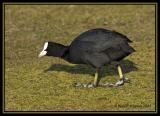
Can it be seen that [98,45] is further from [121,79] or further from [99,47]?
[121,79]

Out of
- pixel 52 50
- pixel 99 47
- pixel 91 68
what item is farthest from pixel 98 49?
pixel 91 68

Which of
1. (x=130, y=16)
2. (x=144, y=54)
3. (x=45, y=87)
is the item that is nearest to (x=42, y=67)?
(x=45, y=87)

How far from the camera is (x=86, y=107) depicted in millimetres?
13602

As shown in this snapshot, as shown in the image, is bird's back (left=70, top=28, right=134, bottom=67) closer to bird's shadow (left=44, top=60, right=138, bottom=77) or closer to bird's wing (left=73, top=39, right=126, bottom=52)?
Answer: bird's wing (left=73, top=39, right=126, bottom=52)

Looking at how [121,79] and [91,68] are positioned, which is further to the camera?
[91,68]

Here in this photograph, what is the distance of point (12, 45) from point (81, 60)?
5.67 meters

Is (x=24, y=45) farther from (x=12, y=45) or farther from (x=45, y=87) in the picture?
(x=45, y=87)

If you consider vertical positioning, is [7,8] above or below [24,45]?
above

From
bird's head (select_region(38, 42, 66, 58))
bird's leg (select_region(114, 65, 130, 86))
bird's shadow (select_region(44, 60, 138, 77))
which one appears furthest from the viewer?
bird's shadow (select_region(44, 60, 138, 77))

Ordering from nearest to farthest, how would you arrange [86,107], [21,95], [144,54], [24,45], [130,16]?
[86,107] < [21,95] < [144,54] < [24,45] < [130,16]

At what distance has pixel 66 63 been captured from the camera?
1777 cm

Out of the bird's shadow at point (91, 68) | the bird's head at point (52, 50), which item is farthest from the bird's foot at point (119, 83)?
the bird's head at point (52, 50)

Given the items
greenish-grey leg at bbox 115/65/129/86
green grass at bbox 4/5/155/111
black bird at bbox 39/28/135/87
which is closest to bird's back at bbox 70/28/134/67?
black bird at bbox 39/28/135/87

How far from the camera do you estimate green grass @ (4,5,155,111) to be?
1405 centimetres
